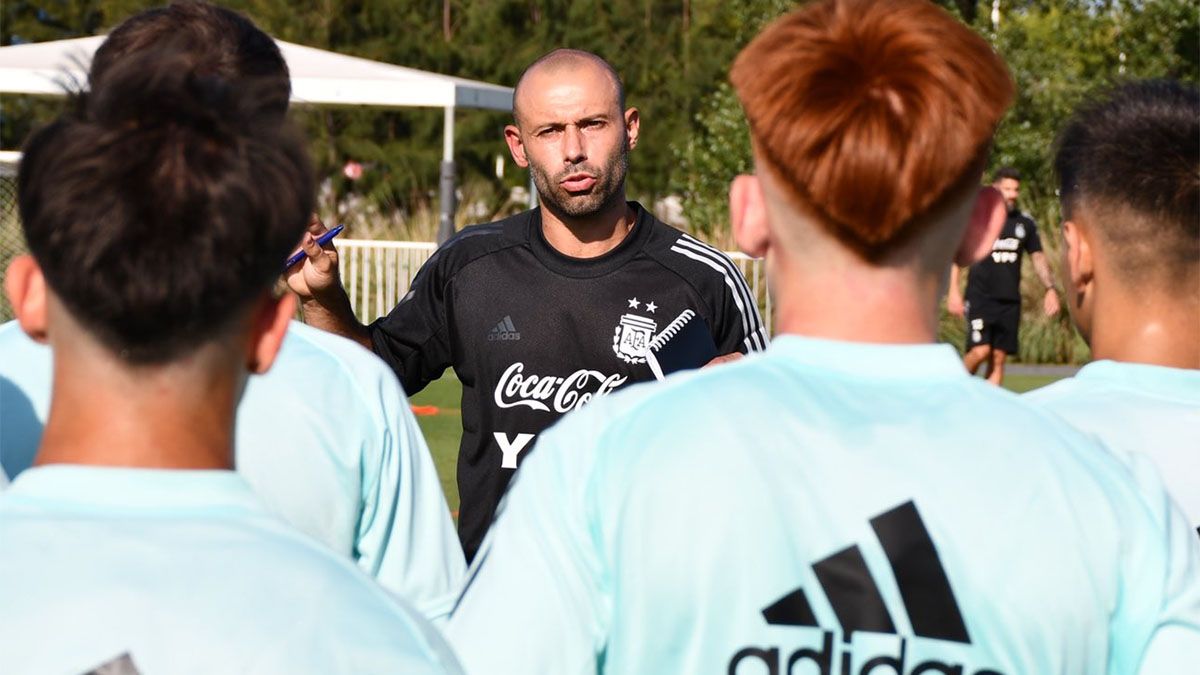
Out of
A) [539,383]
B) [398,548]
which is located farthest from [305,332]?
[539,383]

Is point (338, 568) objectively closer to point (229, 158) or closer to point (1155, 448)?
point (229, 158)

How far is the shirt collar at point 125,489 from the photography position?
1.87m

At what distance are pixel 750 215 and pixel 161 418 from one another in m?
0.88

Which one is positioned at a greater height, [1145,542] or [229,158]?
[229,158]

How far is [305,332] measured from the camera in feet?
11.0

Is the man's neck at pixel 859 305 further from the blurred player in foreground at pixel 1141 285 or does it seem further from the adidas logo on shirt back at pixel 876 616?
the blurred player in foreground at pixel 1141 285

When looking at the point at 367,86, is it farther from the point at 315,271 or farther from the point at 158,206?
the point at 158,206

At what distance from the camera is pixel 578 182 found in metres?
5.63

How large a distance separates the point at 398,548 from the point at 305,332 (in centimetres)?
45

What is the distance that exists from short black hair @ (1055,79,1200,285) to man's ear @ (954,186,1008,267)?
74 cm

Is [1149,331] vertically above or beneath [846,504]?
above

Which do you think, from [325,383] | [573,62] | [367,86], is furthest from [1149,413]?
[367,86]

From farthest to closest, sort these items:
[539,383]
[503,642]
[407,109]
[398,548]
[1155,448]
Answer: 1. [407,109]
2. [539,383]
3. [398,548]
4. [1155,448]
5. [503,642]

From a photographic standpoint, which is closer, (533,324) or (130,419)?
(130,419)
